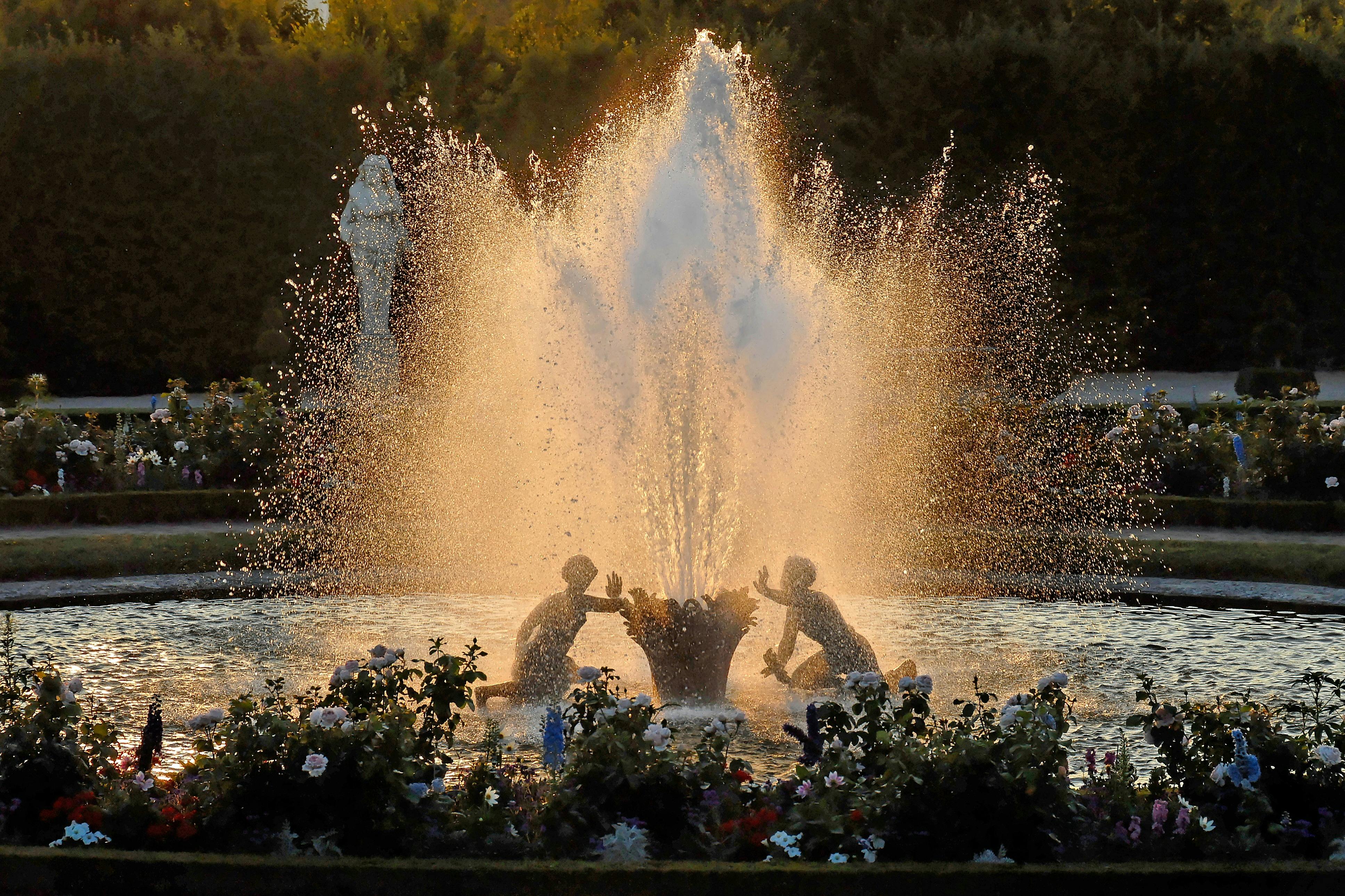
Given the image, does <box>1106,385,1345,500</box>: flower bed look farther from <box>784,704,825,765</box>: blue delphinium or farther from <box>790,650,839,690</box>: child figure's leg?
<box>784,704,825,765</box>: blue delphinium

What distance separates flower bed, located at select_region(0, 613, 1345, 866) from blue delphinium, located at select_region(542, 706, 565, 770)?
0.05 metres

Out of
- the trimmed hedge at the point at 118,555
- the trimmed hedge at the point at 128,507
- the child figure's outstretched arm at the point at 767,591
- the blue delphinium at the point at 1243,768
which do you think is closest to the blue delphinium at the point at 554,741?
the blue delphinium at the point at 1243,768

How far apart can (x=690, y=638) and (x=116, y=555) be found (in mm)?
5846

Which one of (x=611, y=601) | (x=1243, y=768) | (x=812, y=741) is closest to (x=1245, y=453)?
(x=611, y=601)

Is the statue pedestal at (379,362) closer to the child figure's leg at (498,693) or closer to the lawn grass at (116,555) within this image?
the lawn grass at (116,555)

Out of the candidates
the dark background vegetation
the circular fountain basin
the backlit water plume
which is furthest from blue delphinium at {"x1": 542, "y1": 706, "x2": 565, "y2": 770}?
the dark background vegetation

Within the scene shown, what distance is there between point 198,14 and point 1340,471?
30388mm

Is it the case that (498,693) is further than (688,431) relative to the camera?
No

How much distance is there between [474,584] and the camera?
12.0 m

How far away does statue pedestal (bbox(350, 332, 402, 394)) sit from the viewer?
22.1 meters

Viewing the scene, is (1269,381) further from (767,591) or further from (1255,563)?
(767,591)

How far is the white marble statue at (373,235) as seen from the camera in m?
21.8

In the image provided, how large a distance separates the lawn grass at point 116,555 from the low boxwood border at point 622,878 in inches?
286

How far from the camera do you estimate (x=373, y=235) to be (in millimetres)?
21844
